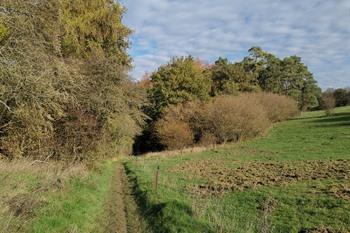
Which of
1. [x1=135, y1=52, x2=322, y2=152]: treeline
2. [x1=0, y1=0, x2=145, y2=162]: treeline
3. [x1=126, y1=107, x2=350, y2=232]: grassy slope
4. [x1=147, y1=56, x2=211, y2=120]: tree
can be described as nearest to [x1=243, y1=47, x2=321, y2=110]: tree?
[x1=135, y1=52, x2=322, y2=152]: treeline

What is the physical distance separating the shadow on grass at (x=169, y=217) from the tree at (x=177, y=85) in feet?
139

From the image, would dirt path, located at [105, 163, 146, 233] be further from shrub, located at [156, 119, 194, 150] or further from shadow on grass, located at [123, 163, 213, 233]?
shrub, located at [156, 119, 194, 150]

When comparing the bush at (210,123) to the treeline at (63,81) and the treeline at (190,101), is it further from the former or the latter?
the treeline at (63,81)

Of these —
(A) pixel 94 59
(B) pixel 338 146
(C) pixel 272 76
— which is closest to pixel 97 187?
(A) pixel 94 59

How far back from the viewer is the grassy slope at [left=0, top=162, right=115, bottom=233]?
9.80 metres

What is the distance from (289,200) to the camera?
54.9 ft

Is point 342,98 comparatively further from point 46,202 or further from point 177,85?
point 46,202

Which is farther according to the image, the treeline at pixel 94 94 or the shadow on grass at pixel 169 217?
the treeline at pixel 94 94

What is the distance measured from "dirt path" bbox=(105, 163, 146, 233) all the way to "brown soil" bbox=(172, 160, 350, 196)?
10.1ft

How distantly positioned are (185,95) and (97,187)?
40.7 metres

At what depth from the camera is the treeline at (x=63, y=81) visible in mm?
14016

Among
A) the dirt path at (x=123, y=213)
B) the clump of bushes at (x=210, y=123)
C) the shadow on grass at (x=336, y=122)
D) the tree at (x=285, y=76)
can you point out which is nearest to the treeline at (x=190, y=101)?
the clump of bushes at (x=210, y=123)

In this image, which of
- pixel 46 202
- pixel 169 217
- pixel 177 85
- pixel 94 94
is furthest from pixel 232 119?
pixel 46 202

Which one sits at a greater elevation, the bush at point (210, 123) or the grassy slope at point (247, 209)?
the bush at point (210, 123)
